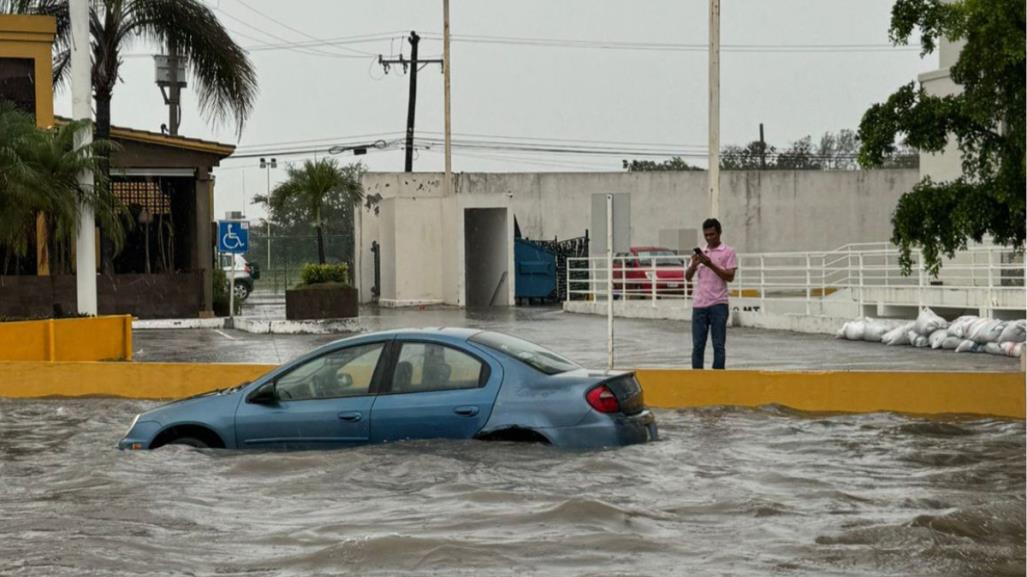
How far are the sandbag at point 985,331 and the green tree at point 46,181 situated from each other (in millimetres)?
13386

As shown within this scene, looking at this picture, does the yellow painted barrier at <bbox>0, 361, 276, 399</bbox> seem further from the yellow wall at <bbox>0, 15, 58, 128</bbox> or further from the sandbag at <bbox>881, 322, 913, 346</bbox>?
the yellow wall at <bbox>0, 15, 58, 128</bbox>

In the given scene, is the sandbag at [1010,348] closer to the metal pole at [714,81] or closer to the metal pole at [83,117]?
the metal pole at [714,81]

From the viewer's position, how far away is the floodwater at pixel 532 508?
849 cm

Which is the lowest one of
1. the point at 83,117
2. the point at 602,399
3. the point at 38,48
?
the point at 602,399

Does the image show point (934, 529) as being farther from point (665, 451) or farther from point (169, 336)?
point (169, 336)

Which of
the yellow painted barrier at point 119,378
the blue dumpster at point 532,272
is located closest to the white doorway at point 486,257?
the blue dumpster at point 532,272

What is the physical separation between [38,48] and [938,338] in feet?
58.7

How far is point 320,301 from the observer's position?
3038 centimetres

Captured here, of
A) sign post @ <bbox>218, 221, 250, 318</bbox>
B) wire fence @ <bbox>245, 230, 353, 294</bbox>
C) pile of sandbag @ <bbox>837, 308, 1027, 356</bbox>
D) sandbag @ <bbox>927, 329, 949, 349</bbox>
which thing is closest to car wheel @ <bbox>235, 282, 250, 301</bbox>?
wire fence @ <bbox>245, 230, 353, 294</bbox>

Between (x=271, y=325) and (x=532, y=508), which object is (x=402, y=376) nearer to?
(x=532, y=508)

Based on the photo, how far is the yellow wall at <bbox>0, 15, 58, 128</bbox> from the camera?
29953mm

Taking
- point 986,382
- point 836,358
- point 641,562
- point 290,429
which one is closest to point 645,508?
point 641,562

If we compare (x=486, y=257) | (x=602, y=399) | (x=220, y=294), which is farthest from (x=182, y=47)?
(x=602, y=399)

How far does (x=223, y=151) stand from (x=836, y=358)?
16.2 m
